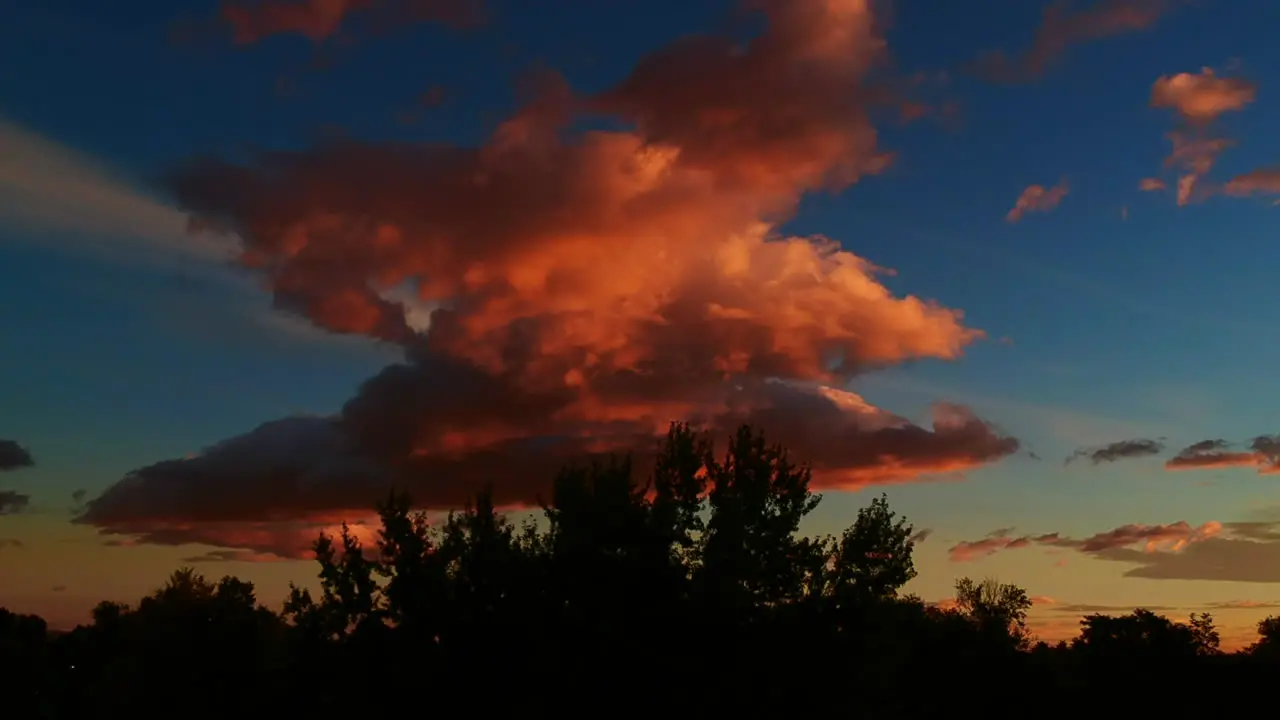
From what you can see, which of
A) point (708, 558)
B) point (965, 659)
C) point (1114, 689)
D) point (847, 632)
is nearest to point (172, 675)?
point (708, 558)

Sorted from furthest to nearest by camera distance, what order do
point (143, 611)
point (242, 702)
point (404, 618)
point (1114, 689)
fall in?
point (143, 611)
point (1114, 689)
point (242, 702)
point (404, 618)

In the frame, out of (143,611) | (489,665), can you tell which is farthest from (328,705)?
(143,611)

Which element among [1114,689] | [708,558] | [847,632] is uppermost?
[708,558]

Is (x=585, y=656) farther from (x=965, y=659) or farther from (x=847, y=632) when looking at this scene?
(x=965, y=659)

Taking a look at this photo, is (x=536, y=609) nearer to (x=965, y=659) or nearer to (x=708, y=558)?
(x=708, y=558)

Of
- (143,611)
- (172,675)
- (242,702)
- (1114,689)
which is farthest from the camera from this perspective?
(143,611)

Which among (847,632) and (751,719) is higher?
(847,632)

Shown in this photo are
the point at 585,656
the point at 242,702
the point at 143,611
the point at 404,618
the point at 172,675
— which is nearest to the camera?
the point at 585,656

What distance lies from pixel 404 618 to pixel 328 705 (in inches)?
212

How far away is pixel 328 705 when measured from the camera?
2078 inches

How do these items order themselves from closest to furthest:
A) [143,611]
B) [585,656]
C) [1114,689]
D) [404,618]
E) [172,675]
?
[585,656] → [404,618] → [172,675] → [1114,689] → [143,611]

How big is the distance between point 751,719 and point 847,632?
23.0 feet

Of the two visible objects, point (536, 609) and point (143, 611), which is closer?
point (536, 609)

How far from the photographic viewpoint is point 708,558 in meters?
53.6
